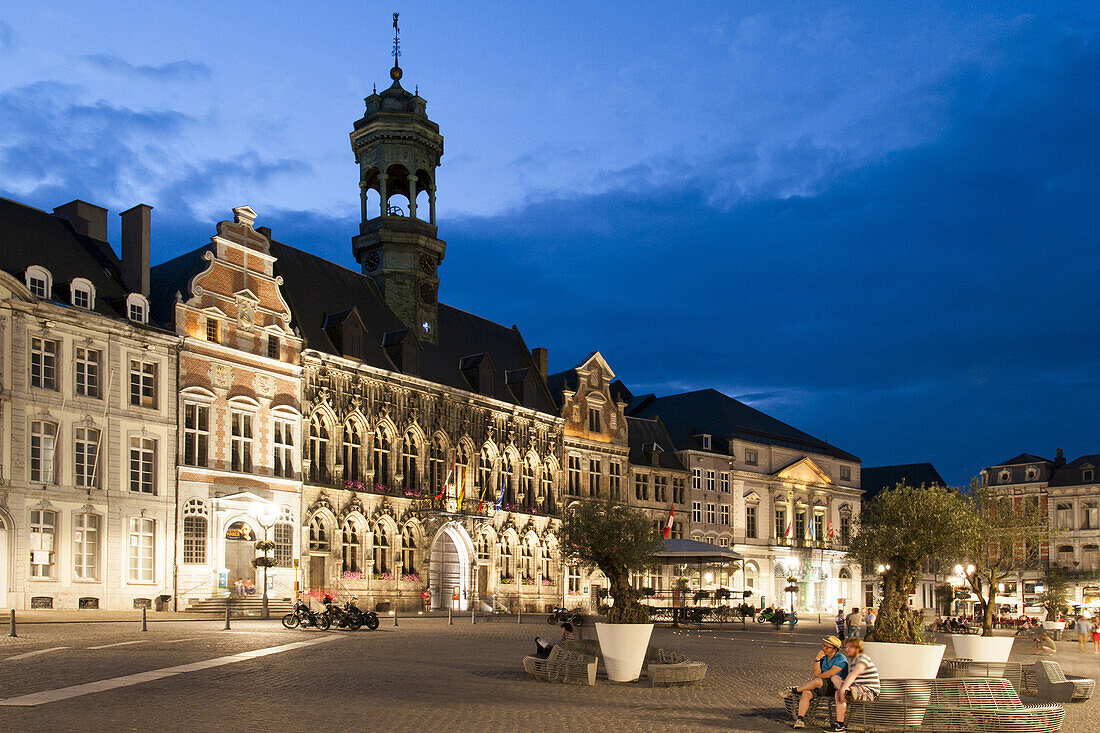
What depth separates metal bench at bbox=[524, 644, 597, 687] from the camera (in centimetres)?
1980

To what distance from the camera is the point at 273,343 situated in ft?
155

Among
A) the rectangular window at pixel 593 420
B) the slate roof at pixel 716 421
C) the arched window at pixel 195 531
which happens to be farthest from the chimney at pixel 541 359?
the arched window at pixel 195 531

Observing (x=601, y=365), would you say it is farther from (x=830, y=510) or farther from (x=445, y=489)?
(x=830, y=510)

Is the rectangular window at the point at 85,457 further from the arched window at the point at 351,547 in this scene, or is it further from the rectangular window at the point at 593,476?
the rectangular window at the point at 593,476

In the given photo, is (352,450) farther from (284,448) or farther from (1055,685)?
(1055,685)

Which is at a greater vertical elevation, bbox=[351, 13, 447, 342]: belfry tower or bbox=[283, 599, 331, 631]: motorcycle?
bbox=[351, 13, 447, 342]: belfry tower

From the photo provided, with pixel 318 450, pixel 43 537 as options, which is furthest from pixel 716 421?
pixel 43 537

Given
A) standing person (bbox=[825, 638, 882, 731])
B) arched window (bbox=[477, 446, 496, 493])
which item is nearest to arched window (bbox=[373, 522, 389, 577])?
arched window (bbox=[477, 446, 496, 493])

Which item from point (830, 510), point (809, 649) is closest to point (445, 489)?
point (809, 649)

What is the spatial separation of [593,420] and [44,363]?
116 ft

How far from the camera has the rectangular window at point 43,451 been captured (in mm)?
37875

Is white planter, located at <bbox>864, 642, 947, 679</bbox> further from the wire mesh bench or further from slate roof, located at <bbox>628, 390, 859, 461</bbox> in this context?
slate roof, located at <bbox>628, 390, 859, 461</bbox>

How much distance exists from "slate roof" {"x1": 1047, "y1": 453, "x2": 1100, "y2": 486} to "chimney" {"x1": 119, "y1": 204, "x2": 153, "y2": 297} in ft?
257

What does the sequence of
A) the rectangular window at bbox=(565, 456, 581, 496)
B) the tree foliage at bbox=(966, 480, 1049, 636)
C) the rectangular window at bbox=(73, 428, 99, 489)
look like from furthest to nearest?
the rectangular window at bbox=(565, 456, 581, 496) → the rectangular window at bbox=(73, 428, 99, 489) → the tree foliage at bbox=(966, 480, 1049, 636)
